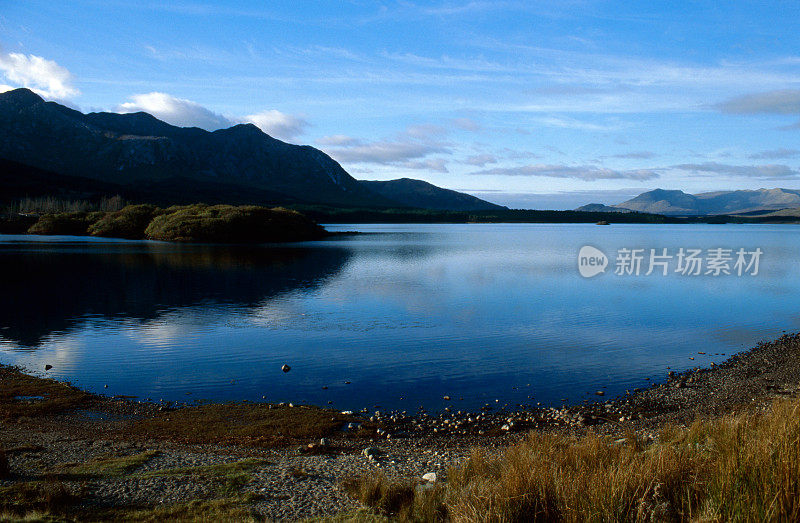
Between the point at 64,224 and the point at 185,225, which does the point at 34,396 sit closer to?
the point at 185,225

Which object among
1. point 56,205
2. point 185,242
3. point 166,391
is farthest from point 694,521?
point 56,205

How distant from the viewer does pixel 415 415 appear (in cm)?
1628

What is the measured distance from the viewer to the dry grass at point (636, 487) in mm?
6172

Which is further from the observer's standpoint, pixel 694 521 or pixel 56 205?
pixel 56 205

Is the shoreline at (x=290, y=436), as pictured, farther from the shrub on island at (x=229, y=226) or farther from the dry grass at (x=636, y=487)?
the shrub on island at (x=229, y=226)

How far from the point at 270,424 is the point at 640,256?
232ft

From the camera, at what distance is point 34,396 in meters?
17.6

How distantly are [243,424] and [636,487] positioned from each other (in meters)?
11.3

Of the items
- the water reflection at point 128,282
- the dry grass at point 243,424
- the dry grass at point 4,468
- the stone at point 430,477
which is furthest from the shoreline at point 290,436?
the water reflection at point 128,282

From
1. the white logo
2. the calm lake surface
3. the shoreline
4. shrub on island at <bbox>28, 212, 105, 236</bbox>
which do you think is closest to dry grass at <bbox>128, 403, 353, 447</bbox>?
the shoreline

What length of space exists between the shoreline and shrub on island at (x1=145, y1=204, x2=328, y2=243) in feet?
322

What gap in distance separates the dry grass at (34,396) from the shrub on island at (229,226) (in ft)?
321

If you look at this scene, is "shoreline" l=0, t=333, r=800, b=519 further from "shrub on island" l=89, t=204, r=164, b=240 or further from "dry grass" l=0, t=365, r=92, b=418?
"shrub on island" l=89, t=204, r=164, b=240

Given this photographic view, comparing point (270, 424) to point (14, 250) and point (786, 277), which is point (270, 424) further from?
point (14, 250)
